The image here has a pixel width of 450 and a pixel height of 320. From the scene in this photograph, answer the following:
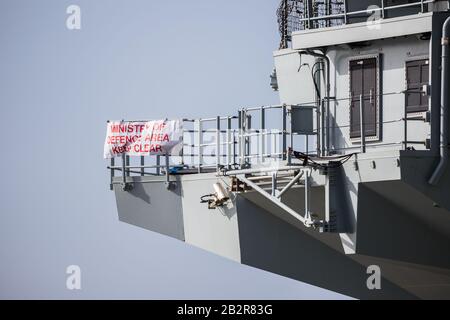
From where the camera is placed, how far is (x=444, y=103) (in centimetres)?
3384

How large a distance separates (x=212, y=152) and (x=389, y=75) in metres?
5.87

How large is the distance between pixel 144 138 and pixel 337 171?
7645 mm

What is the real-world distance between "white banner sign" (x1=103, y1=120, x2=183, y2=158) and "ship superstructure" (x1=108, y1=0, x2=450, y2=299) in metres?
0.47

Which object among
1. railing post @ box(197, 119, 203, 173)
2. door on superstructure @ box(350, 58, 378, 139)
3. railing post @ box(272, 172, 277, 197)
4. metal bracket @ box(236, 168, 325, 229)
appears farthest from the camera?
railing post @ box(197, 119, 203, 173)

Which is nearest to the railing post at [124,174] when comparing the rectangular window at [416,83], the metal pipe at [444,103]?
the rectangular window at [416,83]

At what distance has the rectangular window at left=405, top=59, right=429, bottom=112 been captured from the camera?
35781 millimetres

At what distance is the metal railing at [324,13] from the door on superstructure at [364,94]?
134 centimetres

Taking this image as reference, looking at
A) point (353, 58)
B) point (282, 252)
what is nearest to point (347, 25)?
point (353, 58)

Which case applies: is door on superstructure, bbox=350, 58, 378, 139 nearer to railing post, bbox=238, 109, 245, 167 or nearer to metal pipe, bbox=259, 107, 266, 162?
metal pipe, bbox=259, 107, 266, 162

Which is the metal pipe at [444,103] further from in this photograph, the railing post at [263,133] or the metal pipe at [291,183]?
the railing post at [263,133]

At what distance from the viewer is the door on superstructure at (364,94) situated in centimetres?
3706

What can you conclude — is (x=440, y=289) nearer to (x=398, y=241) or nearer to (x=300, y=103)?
(x=398, y=241)

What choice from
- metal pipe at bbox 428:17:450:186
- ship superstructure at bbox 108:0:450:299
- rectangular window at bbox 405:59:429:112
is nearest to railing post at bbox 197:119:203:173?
ship superstructure at bbox 108:0:450:299

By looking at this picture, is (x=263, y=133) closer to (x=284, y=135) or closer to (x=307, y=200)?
(x=284, y=135)
